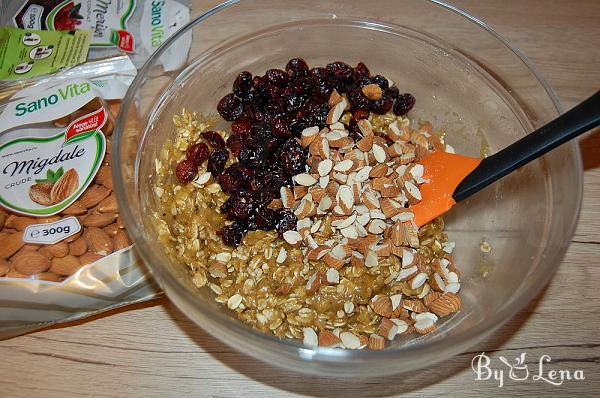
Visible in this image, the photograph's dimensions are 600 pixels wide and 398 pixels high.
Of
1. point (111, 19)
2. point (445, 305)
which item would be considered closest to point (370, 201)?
point (445, 305)

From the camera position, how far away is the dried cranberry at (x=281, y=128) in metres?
1.21

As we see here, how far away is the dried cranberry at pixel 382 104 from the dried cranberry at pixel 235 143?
0.97 ft

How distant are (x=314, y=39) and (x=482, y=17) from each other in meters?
0.50

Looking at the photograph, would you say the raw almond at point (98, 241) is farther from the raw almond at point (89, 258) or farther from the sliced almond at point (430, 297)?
the sliced almond at point (430, 297)

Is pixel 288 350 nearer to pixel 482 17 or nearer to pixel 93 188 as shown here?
pixel 93 188

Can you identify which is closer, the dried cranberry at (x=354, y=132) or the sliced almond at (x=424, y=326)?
the sliced almond at (x=424, y=326)

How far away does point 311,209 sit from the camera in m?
1.13

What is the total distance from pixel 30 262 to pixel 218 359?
0.40 meters

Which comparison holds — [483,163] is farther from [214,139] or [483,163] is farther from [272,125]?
[214,139]

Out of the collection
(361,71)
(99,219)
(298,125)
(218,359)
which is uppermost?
(361,71)

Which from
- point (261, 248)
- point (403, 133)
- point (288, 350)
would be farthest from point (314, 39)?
point (288, 350)

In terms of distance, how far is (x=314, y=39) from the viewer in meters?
1.33

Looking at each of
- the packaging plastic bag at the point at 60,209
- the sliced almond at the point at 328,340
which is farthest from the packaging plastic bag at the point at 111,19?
the sliced almond at the point at 328,340

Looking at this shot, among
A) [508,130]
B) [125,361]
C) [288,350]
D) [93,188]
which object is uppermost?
[508,130]
